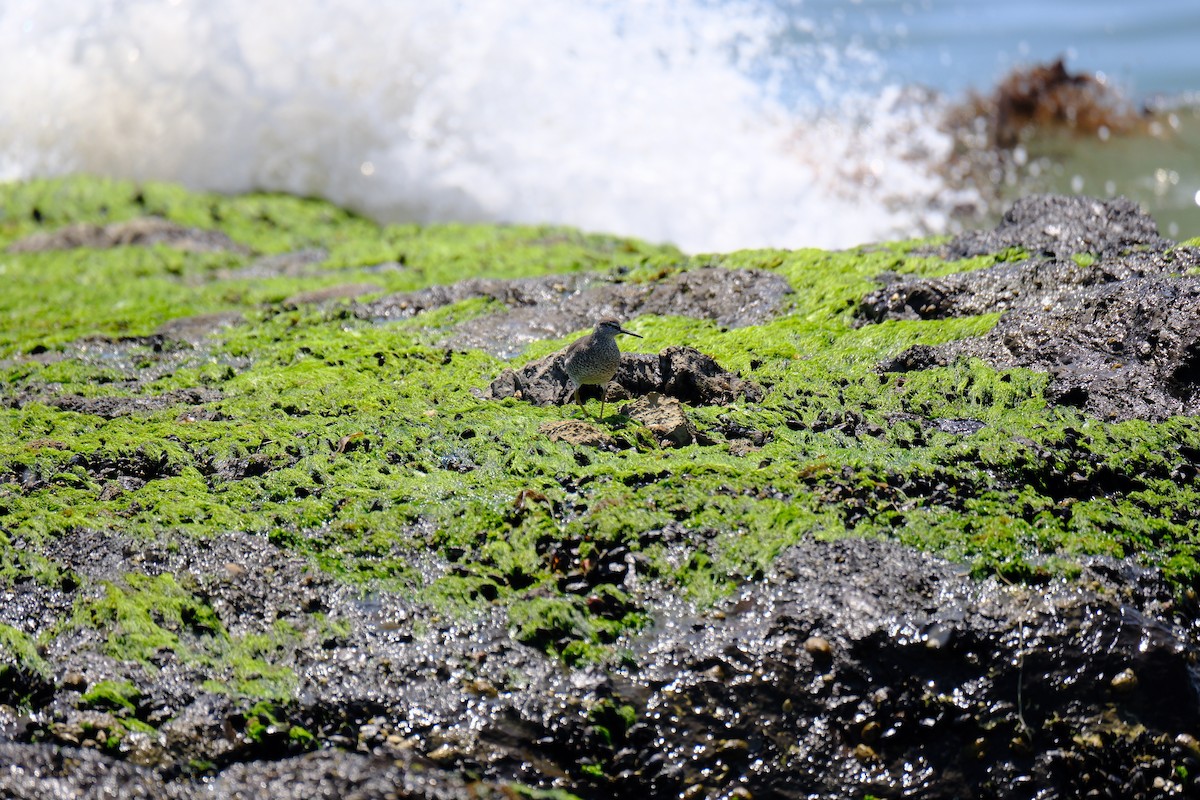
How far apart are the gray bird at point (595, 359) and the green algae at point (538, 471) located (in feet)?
0.79

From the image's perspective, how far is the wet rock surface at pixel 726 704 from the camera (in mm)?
3480

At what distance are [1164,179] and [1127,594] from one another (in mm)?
10409

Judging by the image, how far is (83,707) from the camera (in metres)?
3.56

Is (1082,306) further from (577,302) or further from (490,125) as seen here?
(490,125)

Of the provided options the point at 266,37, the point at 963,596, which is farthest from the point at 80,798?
the point at 266,37

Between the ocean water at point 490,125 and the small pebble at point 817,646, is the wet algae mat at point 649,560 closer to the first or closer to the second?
the small pebble at point 817,646

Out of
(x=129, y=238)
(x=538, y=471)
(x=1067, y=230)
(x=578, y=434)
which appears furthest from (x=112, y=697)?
(x=129, y=238)

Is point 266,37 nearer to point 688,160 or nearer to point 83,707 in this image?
point 688,160

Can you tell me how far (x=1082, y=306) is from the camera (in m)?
5.55

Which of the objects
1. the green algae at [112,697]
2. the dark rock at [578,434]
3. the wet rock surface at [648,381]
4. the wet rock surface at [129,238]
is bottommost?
the green algae at [112,697]

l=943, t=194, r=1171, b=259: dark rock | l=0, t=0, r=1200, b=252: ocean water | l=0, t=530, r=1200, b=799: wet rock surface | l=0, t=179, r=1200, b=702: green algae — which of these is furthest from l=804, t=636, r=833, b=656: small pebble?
l=0, t=0, r=1200, b=252: ocean water

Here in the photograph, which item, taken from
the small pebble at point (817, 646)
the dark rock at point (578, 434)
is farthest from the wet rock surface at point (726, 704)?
the dark rock at point (578, 434)

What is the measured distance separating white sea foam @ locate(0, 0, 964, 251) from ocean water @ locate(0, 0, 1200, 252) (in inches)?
1.1

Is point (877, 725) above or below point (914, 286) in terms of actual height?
below
